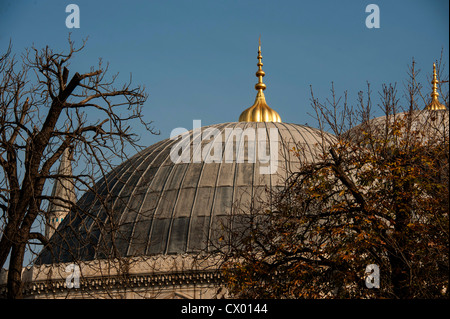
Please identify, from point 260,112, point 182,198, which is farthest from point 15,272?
point 260,112

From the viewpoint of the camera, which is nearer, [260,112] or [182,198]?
[182,198]

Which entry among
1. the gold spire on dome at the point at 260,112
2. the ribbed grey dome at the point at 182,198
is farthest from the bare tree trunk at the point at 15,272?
the gold spire on dome at the point at 260,112

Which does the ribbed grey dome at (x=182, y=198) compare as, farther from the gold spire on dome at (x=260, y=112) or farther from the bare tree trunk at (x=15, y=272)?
the bare tree trunk at (x=15, y=272)

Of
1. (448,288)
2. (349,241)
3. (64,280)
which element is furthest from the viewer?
(64,280)

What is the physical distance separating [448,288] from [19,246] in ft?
22.1

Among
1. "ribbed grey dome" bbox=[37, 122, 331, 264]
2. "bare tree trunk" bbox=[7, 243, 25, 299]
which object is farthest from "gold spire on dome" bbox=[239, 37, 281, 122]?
"bare tree trunk" bbox=[7, 243, 25, 299]

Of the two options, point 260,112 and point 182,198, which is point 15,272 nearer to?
point 182,198

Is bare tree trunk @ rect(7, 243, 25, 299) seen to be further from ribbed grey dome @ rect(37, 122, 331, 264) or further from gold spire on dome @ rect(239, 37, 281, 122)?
gold spire on dome @ rect(239, 37, 281, 122)
